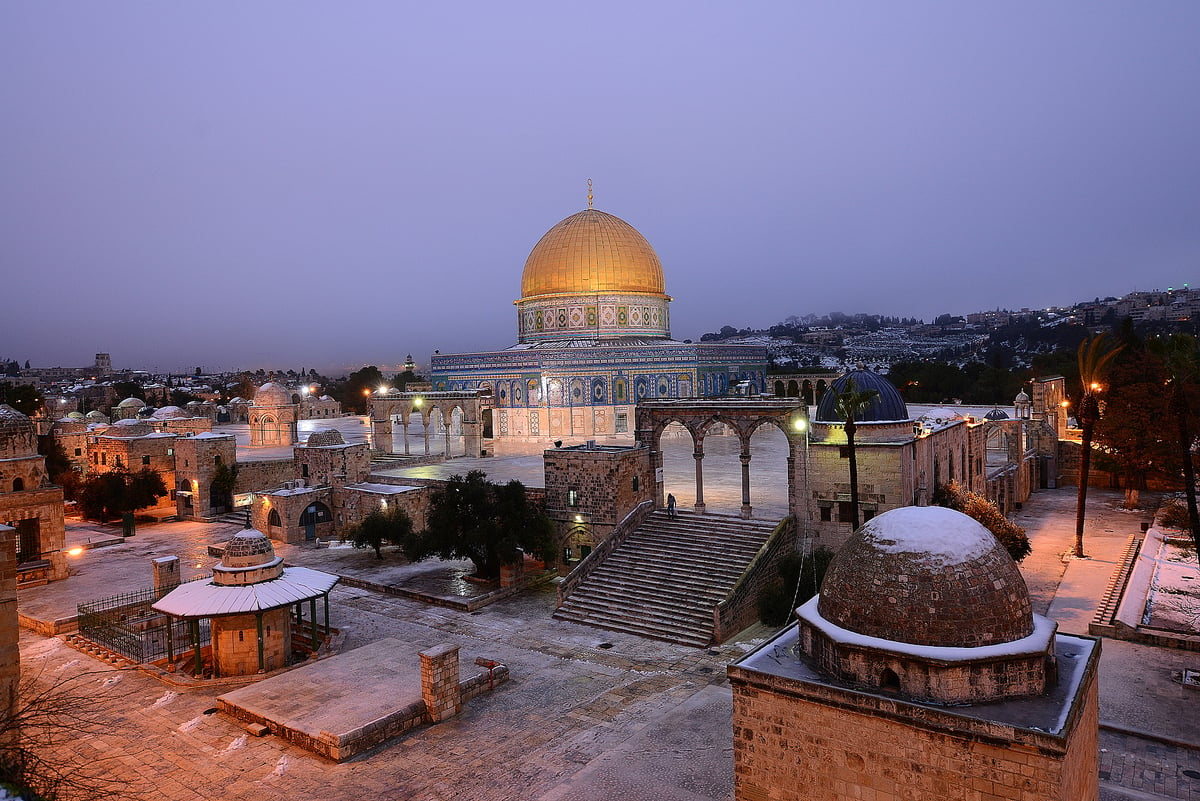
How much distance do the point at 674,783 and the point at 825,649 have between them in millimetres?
3556

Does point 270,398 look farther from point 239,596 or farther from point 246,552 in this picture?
point 239,596

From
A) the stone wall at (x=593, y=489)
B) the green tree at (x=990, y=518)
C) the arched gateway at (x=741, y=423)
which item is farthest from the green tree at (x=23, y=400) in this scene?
the green tree at (x=990, y=518)

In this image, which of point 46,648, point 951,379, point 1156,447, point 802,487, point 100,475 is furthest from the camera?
point 951,379

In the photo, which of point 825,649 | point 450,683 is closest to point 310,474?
point 450,683

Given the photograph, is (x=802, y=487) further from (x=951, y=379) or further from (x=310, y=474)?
(x=951, y=379)

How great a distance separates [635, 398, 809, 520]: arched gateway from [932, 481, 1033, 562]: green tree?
3.74m

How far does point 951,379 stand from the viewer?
53.9 metres

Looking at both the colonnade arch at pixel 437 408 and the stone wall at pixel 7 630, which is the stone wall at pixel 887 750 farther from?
the colonnade arch at pixel 437 408

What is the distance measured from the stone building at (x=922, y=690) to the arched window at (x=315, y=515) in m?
21.2

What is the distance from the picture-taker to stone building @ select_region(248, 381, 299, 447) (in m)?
40.8

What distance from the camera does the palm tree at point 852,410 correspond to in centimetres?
1561

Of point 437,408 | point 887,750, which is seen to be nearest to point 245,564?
point 887,750

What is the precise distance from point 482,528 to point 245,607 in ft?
20.5

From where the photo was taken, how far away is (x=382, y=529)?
21.9 metres
